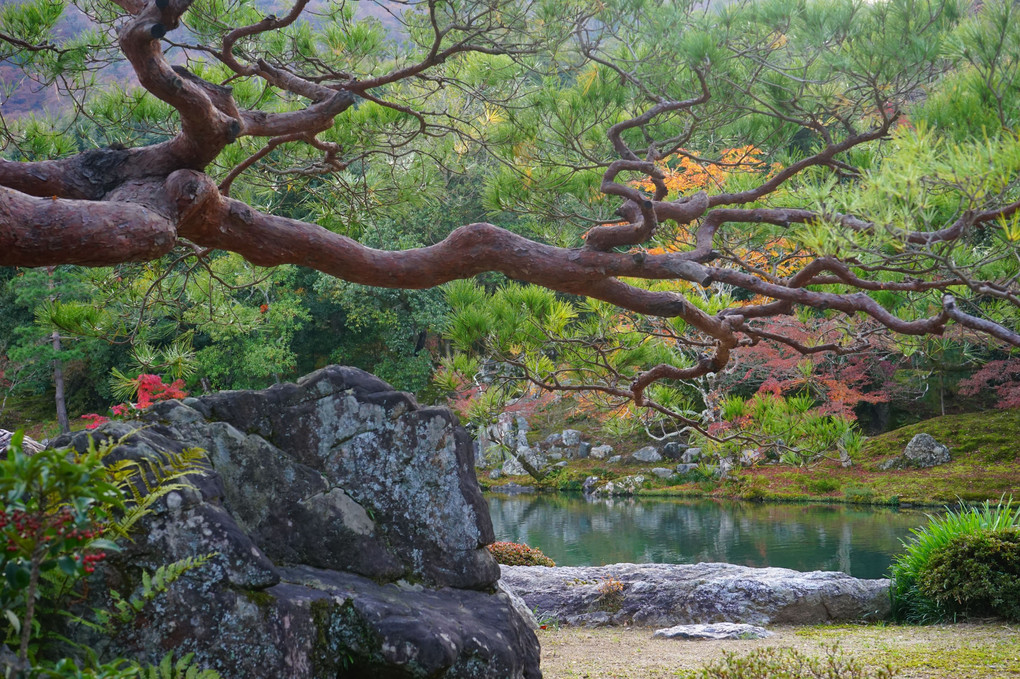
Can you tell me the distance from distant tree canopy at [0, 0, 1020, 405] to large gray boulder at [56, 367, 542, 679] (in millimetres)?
617

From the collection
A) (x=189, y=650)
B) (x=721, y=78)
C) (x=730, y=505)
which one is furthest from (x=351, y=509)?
(x=730, y=505)

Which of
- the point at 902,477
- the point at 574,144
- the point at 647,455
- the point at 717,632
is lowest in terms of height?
the point at 717,632

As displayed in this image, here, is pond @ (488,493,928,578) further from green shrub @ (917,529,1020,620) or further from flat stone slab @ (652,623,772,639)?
flat stone slab @ (652,623,772,639)

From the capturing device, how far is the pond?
8.50 metres

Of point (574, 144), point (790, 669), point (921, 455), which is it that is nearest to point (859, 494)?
point (921, 455)

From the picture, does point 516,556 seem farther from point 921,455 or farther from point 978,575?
point 921,455

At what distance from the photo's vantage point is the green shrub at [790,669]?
10.3 ft

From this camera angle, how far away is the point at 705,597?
553 cm

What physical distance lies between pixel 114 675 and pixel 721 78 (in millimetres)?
3471

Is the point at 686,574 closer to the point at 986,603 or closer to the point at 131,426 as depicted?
the point at 986,603

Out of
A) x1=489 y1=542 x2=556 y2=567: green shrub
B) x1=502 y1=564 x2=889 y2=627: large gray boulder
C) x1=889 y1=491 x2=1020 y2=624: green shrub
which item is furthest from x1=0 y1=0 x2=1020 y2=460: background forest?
x1=489 y1=542 x2=556 y2=567: green shrub

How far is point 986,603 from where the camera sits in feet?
15.2

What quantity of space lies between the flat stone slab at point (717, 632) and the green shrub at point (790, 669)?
1.14 meters

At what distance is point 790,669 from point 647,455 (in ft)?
40.2
